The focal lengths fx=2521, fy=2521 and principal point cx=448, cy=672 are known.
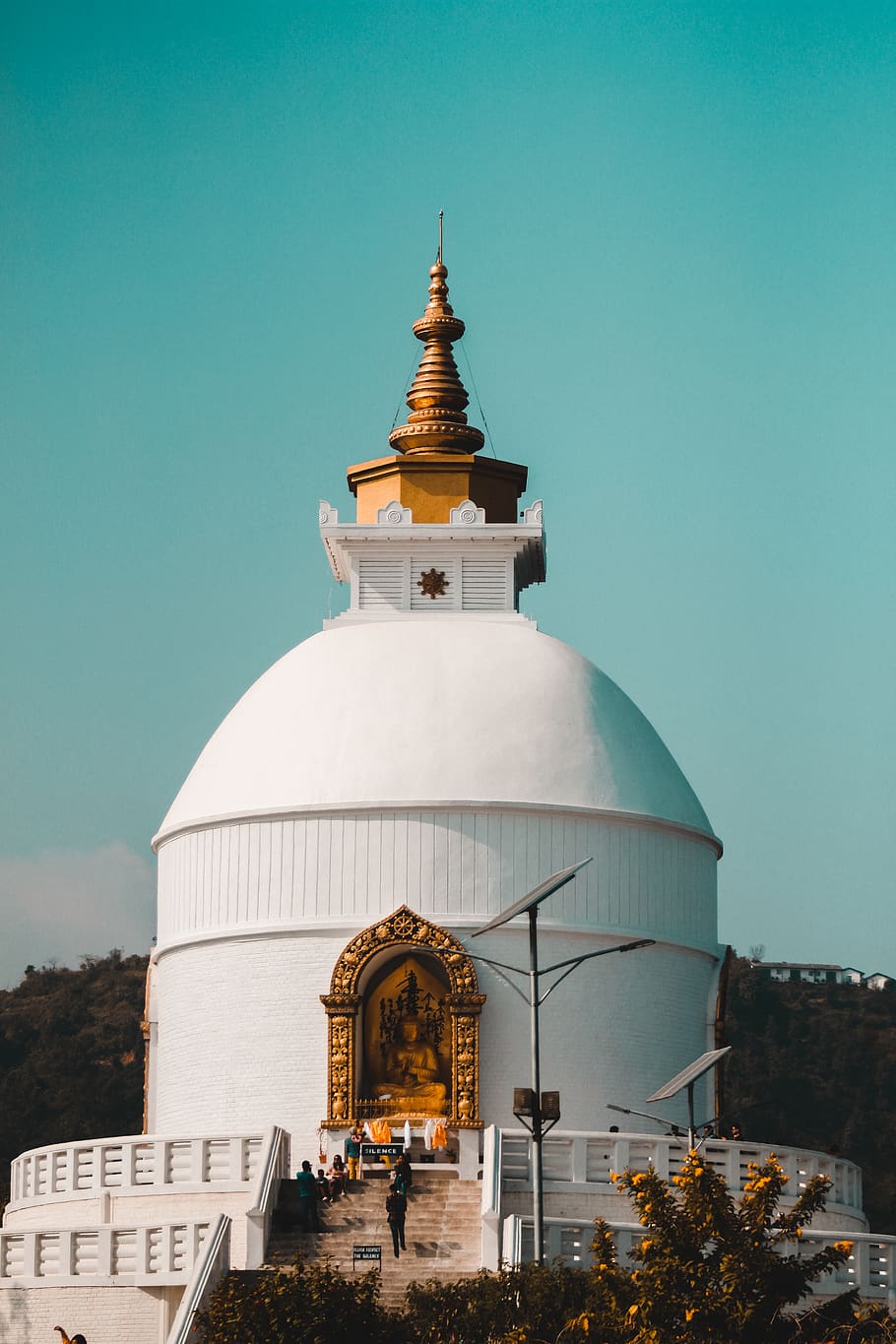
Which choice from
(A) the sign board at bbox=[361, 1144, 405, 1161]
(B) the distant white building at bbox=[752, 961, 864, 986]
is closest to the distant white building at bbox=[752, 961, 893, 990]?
(B) the distant white building at bbox=[752, 961, 864, 986]

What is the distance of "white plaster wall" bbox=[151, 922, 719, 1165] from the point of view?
39406mm

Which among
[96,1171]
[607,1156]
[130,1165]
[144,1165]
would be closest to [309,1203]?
[144,1165]

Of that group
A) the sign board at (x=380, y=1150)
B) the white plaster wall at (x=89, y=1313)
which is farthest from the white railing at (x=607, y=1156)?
the white plaster wall at (x=89, y=1313)

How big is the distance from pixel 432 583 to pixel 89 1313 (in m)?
16.6

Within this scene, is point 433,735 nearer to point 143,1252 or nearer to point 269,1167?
point 269,1167

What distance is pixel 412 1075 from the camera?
1550 inches

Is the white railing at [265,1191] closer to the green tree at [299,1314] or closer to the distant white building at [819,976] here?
the green tree at [299,1314]

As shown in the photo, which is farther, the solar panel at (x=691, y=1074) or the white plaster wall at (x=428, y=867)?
the white plaster wall at (x=428, y=867)

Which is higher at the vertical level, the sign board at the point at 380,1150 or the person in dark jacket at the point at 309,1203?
the sign board at the point at 380,1150

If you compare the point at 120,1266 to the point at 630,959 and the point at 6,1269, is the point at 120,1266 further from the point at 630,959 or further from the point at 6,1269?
the point at 630,959

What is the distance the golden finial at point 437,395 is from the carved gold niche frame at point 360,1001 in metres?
10.4

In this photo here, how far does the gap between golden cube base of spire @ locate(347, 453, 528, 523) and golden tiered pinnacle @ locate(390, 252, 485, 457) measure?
44 centimetres

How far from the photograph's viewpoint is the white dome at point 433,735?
134 feet

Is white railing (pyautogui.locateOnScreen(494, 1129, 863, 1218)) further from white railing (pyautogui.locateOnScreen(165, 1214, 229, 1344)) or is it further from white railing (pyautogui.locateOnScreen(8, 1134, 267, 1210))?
white railing (pyautogui.locateOnScreen(165, 1214, 229, 1344))
